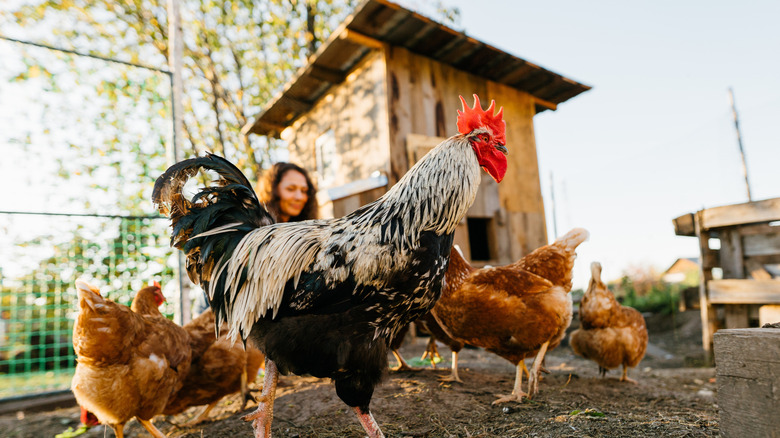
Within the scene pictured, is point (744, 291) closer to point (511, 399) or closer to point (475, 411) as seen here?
point (511, 399)

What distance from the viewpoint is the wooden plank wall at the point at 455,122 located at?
248 inches

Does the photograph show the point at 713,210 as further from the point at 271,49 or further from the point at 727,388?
the point at 271,49

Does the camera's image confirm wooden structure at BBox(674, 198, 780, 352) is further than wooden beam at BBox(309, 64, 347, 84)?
No

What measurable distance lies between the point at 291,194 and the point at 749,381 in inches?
147

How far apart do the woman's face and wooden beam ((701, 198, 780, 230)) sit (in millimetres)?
4987

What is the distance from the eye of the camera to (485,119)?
2.75m

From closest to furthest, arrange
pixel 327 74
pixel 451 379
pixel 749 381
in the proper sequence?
pixel 749 381 → pixel 451 379 → pixel 327 74

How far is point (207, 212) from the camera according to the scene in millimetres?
2637

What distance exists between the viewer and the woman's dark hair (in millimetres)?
4367

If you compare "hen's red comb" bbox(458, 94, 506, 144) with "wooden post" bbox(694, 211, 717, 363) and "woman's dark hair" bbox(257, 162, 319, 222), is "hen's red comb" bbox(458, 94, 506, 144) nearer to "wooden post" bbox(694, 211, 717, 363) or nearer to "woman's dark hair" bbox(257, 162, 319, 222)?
"woman's dark hair" bbox(257, 162, 319, 222)

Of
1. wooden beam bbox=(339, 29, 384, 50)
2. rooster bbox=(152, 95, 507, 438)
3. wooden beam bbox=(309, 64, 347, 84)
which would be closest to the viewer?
rooster bbox=(152, 95, 507, 438)

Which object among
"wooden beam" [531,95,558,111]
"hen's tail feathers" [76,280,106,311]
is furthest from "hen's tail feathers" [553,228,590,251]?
"wooden beam" [531,95,558,111]

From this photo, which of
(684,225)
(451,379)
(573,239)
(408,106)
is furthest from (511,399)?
(408,106)

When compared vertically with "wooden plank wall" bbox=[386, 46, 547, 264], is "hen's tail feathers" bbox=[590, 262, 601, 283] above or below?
below
